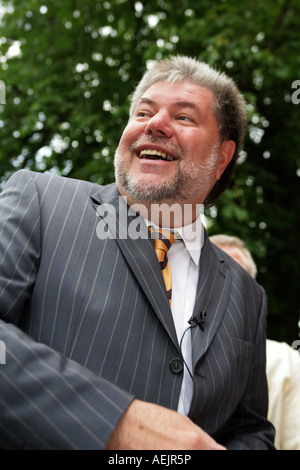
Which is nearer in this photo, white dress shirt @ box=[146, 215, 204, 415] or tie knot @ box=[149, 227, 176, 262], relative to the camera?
white dress shirt @ box=[146, 215, 204, 415]

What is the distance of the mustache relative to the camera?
187 centimetres

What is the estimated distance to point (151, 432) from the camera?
1124 millimetres

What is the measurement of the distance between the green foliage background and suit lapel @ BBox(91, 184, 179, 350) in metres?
3.09

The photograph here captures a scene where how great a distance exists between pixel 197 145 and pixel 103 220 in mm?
622

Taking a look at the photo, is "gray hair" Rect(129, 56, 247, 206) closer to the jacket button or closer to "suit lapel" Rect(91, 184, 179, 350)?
"suit lapel" Rect(91, 184, 179, 350)

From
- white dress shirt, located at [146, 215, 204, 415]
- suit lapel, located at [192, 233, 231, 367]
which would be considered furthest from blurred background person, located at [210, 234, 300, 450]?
white dress shirt, located at [146, 215, 204, 415]

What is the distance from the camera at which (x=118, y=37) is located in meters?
6.18

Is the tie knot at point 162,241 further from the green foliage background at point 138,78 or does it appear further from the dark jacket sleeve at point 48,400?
the green foliage background at point 138,78

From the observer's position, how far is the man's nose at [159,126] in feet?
6.07

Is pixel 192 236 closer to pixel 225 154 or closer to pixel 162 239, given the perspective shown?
pixel 162 239

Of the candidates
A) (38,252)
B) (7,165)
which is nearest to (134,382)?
(38,252)

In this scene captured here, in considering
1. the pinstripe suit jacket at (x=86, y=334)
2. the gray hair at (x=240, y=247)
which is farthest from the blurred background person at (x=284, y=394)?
the pinstripe suit jacket at (x=86, y=334)

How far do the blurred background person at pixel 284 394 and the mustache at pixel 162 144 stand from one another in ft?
6.17

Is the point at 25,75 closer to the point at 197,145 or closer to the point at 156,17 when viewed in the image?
the point at 156,17
